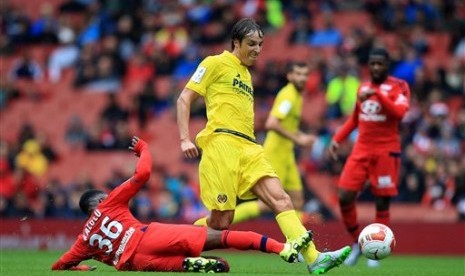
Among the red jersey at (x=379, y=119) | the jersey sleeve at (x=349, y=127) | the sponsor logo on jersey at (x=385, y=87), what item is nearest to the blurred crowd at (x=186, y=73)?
the jersey sleeve at (x=349, y=127)

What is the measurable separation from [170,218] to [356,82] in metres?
5.00

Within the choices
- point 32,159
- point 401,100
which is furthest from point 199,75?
point 32,159

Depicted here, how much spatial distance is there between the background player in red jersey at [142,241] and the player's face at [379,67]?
471 cm

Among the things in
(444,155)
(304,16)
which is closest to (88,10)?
(304,16)

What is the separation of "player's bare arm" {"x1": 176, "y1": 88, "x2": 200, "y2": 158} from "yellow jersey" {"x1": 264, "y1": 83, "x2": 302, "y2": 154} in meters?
5.05

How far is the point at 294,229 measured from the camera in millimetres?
11758

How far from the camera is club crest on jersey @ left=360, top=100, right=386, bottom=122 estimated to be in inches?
621

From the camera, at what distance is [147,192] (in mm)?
25219

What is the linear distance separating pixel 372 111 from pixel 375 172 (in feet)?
2.75

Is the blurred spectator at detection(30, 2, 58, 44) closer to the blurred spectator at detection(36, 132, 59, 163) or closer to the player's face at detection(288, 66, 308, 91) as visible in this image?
the blurred spectator at detection(36, 132, 59, 163)

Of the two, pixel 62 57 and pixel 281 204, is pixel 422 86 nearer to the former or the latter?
pixel 62 57

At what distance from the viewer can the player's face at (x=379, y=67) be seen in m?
15.6

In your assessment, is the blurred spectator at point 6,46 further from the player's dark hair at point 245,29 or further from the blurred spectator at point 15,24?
the player's dark hair at point 245,29

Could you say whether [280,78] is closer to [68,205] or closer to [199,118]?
[199,118]
